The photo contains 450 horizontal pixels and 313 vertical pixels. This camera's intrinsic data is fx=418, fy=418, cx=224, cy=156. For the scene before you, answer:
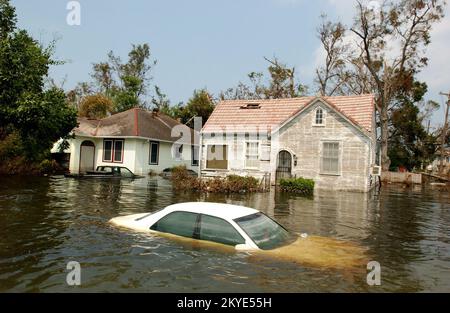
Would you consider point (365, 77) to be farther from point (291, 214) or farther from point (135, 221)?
point (135, 221)

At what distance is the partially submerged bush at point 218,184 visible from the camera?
2394 cm

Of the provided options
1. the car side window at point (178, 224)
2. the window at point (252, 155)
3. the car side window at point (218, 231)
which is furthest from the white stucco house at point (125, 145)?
the car side window at point (218, 231)

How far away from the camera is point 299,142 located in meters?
28.5

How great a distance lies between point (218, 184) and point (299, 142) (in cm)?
755

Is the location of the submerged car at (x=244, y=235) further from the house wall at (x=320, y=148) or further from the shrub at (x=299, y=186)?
the house wall at (x=320, y=148)

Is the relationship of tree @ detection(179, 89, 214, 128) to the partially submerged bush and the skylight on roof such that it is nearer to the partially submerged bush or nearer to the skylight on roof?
the skylight on roof

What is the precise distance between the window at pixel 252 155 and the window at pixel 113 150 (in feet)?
41.0

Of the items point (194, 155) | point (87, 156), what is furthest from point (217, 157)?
point (194, 155)

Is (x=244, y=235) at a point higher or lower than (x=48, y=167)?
lower

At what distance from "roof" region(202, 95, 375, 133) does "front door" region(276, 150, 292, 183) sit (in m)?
2.04

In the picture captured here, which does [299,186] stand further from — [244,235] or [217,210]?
[244,235]

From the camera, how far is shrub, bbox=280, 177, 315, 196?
25.4 m

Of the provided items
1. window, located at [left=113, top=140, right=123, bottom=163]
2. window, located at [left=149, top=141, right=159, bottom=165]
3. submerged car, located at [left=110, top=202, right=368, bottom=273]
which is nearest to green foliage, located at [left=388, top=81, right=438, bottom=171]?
window, located at [left=149, top=141, right=159, bottom=165]


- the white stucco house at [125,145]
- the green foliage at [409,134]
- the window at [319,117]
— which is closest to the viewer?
the window at [319,117]
